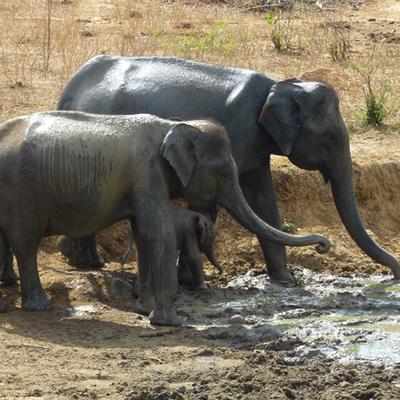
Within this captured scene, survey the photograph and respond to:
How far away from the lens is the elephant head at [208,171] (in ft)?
20.7

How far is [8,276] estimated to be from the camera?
→ 7207mm

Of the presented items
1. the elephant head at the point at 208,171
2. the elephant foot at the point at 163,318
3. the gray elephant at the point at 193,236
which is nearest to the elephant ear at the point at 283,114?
the gray elephant at the point at 193,236

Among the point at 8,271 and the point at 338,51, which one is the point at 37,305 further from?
the point at 338,51

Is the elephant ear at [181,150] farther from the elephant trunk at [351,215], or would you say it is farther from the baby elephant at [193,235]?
the elephant trunk at [351,215]

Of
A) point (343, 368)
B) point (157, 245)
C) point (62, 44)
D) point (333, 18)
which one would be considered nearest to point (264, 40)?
point (333, 18)

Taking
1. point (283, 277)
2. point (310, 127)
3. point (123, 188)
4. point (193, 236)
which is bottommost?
point (283, 277)

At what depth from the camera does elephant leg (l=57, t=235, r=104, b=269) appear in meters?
8.05

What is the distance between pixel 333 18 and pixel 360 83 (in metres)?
4.20

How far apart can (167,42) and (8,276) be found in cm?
775

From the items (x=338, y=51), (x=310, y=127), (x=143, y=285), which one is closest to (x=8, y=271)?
(x=143, y=285)

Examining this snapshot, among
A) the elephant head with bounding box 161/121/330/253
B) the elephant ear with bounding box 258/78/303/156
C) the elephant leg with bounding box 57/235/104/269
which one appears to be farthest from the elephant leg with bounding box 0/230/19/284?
the elephant ear with bounding box 258/78/303/156

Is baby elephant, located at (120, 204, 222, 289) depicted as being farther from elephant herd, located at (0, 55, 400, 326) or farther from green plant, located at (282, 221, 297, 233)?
green plant, located at (282, 221, 297, 233)

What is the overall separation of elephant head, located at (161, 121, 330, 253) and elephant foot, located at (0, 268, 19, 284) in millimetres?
1762

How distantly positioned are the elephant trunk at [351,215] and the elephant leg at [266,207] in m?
0.70
